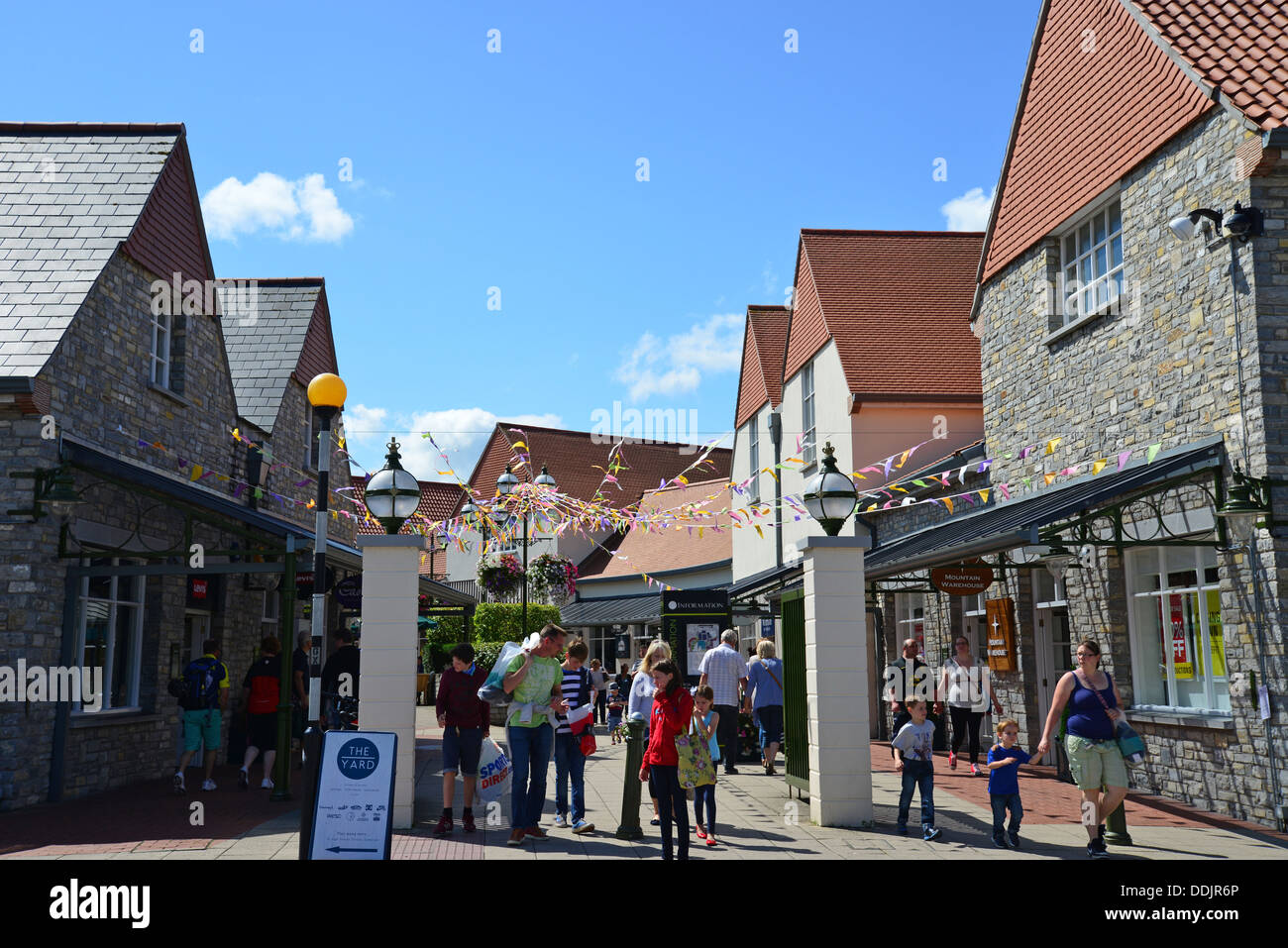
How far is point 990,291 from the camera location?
57.5 feet

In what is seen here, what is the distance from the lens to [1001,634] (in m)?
15.9

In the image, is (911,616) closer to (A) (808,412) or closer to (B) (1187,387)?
(A) (808,412)

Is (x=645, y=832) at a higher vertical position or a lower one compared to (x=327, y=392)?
lower

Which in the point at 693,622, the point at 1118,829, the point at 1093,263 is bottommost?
the point at 1118,829

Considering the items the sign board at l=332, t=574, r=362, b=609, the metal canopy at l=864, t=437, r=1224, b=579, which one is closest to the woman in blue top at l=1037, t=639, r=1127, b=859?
the metal canopy at l=864, t=437, r=1224, b=579

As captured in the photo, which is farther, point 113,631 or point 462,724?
point 113,631

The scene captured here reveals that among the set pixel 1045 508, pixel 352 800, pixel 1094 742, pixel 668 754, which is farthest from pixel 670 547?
pixel 352 800

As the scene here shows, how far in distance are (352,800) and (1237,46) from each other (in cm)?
1231

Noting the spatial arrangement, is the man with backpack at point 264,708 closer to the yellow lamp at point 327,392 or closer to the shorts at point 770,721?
the yellow lamp at point 327,392

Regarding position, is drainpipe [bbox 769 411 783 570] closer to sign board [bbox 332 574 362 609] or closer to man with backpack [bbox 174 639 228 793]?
sign board [bbox 332 574 362 609]

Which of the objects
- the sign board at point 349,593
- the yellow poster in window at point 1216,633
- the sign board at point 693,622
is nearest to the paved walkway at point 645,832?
the yellow poster in window at point 1216,633

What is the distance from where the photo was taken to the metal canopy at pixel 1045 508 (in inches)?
418

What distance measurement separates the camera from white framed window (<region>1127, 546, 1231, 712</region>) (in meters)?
11.4
